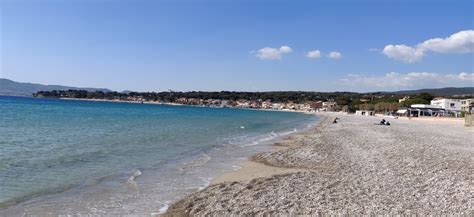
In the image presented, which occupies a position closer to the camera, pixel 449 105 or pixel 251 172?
pixel 251 172

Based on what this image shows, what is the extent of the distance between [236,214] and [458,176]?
23.4 feet

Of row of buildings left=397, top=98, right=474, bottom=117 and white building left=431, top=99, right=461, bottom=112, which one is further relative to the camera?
white building left=431, top=99, right=461, bottom=112

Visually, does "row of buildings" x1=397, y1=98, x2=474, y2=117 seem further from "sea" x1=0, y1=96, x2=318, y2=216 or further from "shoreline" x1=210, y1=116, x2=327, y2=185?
"shoreline" x1=210, y1=116, x2=327, y2=185

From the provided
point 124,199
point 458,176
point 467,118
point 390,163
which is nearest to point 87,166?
point 124,199

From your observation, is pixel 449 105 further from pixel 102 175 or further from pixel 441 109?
pixel 102 175

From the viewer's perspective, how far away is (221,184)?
482 inches

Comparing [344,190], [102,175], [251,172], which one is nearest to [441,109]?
[251,172]

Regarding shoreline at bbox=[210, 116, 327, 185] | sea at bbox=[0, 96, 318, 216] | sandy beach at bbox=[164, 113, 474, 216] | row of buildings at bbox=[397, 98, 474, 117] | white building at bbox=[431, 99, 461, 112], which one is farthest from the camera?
white building at bbox=[431, 99, 461, 112]

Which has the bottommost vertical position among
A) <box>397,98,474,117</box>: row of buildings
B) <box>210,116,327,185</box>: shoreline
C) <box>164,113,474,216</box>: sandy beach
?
<box>397,98,474,117</box>: row of buildings

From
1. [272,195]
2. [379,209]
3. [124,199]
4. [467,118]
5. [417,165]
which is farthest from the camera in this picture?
[467,118]

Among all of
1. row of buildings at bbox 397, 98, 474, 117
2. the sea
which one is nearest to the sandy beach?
the sea

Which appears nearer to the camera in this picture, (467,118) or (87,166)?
(87,166)

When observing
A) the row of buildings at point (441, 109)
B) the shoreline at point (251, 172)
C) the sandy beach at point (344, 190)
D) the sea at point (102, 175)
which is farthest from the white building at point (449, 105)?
the shoreline at point (251, 172)

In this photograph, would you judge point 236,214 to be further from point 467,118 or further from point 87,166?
point 467,118
